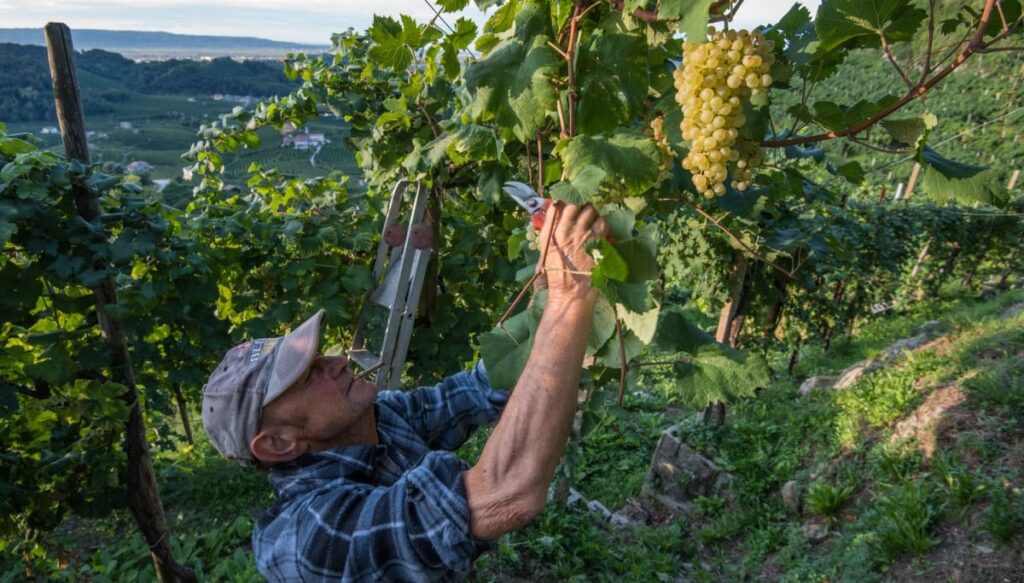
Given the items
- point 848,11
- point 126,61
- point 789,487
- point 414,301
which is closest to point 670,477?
point 789,487

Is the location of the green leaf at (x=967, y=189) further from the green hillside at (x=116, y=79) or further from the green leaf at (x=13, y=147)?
the green hillside at (x=116, y=79)

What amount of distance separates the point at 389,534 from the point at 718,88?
972mm

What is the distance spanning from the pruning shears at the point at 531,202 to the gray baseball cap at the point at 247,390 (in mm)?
615

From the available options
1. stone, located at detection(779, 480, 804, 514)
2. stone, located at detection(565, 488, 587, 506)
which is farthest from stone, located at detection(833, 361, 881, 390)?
stone, located at detection(565, 488, 587, 506)

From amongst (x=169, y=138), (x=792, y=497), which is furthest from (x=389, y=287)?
(x=169, y=138)

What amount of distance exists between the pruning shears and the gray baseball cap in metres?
0.61

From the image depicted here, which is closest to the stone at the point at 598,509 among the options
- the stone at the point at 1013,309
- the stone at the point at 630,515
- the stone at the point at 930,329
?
the stone at the point at 630,515

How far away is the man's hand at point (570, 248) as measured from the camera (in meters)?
1.17

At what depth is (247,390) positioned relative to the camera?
1537 millimetres

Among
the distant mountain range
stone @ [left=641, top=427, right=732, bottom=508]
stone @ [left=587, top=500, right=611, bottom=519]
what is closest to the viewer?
stone @ [left=587, top=500, right=611, bottom=519]

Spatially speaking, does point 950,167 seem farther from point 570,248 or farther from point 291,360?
point 291,360

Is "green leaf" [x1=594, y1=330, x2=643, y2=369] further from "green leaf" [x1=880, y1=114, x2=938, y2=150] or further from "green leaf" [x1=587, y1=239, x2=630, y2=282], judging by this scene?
"green leaf" [x1=880, y1=114, x2=938, y2=150]

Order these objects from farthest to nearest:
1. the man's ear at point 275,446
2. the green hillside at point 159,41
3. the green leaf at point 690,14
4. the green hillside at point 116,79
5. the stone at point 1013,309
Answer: the green hillside at point 159,41 → the green hillside at point 116,79 → the stone at point 1013,309 → the man's ear at point 275,446 → the green leaf at point 690,14

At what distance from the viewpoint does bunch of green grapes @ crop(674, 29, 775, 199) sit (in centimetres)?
104
